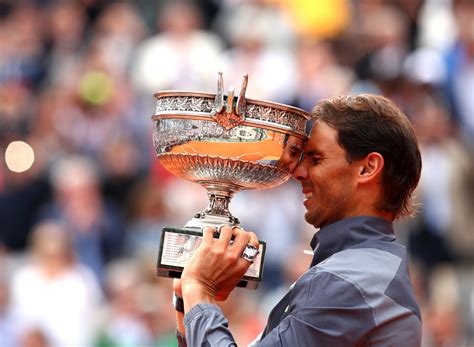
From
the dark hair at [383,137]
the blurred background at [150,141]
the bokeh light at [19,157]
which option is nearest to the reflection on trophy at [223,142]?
the dark hair at [383,137]

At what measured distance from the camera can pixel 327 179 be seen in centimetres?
344

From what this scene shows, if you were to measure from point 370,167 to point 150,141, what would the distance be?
22.3ft

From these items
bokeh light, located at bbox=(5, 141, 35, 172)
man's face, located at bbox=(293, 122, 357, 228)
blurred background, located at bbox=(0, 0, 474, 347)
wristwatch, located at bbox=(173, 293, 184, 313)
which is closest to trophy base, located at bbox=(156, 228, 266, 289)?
wristwatch, located at bbox=(173, 293, 184, 313)

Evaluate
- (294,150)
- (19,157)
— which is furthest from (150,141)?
(294,150)

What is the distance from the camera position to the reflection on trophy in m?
3.41

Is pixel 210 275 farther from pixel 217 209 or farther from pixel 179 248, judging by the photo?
pixel 217 209

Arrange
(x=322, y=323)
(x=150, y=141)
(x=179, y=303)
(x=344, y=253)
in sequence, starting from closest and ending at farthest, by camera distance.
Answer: (x=322, y=323), (x=344, y=253), (x=179, y=303), (x=150, y=141)

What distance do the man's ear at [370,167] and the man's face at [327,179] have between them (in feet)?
0.08

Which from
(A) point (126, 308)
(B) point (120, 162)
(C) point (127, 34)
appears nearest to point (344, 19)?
(C) point (127, 34)

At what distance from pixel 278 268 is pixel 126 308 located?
4.65 ft

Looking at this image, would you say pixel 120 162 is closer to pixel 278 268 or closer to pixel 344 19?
pixel 278 268

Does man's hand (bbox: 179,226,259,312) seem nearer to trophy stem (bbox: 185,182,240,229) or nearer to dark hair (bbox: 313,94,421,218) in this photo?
trophy stem (bbox: 185,182,240,229)

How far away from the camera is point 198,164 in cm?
348

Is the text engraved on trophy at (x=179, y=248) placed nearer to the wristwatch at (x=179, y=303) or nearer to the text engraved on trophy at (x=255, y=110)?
the wristwatch at (x=179, y=303)
